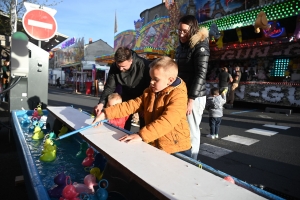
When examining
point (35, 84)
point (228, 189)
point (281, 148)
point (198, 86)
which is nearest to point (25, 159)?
point (228, 189)

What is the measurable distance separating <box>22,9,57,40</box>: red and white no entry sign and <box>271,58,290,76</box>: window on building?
400 inches

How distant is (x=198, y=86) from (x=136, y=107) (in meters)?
0.75

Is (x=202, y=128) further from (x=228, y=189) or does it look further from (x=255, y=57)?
(x=255, y=57)

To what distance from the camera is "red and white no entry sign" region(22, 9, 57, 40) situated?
4.45 meters

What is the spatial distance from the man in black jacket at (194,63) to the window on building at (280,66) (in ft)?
31.8

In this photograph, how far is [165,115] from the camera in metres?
1.78

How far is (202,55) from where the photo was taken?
246 cm

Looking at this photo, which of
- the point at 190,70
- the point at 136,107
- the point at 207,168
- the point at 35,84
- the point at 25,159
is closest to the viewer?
the point at 207,168

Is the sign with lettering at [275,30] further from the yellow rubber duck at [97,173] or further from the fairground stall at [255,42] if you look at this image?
the yellow rubber duck at [97,173]

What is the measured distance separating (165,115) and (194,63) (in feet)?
3.33

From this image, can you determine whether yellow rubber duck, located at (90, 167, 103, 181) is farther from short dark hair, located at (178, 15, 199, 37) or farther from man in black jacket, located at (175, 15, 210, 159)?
short dark hair, located at (178, 15, 199, 37)

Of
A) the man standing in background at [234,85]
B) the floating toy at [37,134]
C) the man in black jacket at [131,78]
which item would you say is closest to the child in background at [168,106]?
the man in black jacket at [131,78]

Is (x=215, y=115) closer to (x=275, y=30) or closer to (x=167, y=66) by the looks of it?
(x=167, y=66)

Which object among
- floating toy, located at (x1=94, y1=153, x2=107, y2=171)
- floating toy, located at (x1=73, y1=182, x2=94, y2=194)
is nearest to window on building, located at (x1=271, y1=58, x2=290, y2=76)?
floating toy, located at (x1=94, y1=153, x2=107, y2=171)
